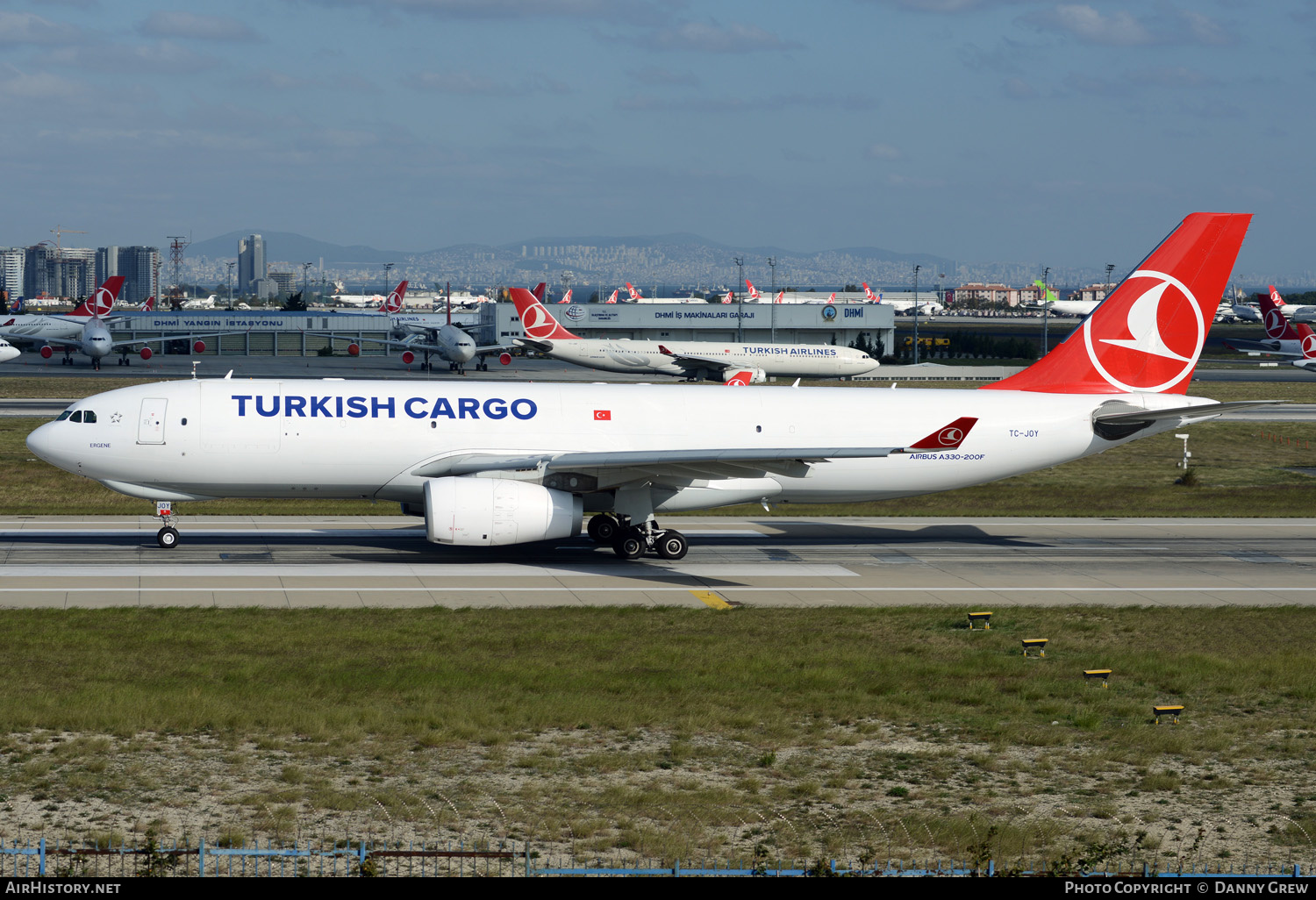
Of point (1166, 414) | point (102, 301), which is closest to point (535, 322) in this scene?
point (102, 301)

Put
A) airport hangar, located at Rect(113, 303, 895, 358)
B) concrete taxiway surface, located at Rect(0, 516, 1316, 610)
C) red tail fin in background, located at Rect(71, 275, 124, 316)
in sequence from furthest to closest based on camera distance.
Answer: airport hangar, located at Rect(113, 303, 895, 358)
red tail fin in background, located at Rect(71, 275, 124, 316)
concrete taxiway surface, located at Rect(0, 516, 1316, 610)

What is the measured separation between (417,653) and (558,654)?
2.48m

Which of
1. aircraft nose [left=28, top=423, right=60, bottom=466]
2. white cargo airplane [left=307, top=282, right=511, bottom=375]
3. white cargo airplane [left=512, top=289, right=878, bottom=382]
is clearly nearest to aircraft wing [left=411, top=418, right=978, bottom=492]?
aircraft nose [left=28, top=423, right=60, bottom=466]

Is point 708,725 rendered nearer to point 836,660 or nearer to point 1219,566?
point 836,660

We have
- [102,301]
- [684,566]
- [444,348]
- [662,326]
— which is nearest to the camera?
[684,566]

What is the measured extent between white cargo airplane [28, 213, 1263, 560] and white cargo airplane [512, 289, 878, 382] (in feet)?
253

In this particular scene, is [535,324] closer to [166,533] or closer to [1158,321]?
[166,533]

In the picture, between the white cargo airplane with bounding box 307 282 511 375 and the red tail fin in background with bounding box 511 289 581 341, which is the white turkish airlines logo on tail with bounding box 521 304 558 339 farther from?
the white cargo airplane with bounding box 307 282 511 375

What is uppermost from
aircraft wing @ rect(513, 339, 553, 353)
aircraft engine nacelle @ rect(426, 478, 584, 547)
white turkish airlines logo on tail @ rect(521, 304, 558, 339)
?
white turkish airlines logo on tail @ rect(521, 304, 558, 339)

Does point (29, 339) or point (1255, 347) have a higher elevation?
point (1255, 347)

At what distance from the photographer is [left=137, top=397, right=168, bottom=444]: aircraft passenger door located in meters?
30.9

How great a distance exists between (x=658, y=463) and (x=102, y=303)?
404ft

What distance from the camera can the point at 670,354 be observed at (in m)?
113

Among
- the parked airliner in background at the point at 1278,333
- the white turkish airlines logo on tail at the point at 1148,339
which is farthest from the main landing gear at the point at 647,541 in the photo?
the parked airliner in background at the point at 1278,333
